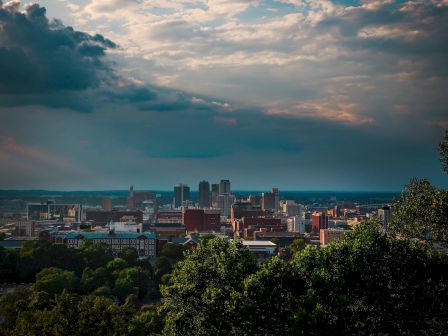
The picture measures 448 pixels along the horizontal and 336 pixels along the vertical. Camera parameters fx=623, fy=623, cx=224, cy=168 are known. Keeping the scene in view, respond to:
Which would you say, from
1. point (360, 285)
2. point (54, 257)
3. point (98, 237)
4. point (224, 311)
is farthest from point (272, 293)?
point (98, 237)

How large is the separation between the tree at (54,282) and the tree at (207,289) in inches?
1321

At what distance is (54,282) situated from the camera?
2318 inches

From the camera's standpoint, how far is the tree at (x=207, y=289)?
2239 cm

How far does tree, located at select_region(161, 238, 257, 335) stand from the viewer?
22391 mm

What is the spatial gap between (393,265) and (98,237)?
97.1m

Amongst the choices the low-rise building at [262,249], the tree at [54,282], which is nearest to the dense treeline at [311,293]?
the tree at [54,282]

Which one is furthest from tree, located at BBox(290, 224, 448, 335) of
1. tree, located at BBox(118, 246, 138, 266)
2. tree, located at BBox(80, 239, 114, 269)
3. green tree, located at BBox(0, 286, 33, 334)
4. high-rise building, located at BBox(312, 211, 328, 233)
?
high-rise building, located at BBox(312, 211, 328, 233)

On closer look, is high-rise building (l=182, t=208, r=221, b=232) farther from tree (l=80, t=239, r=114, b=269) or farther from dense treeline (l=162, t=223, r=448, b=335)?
dense treeline (l=162, t=223, r=448, b=335)

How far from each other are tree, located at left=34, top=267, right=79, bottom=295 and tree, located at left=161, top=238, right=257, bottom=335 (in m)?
33.5

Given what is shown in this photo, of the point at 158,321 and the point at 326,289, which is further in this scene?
the point at 158,321

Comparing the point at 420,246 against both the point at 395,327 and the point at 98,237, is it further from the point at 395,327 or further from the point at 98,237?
the point at 98,237

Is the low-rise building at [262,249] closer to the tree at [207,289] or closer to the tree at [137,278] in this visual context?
the tree at [137,278]

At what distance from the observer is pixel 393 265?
24844 mm

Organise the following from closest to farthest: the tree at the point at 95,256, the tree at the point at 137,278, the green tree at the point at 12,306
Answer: the green tree at the point at 12,306 < the tree at the point at 137,278 < the tree at the point at 95,256
